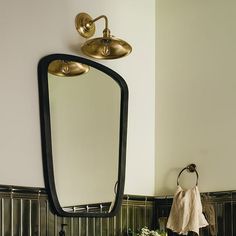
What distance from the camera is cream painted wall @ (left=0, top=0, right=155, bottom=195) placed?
7.51 ft

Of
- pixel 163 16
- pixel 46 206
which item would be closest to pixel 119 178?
pixel 46 206

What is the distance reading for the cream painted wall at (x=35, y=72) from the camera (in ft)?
7.51

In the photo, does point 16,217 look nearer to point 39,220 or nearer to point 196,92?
point 39,220

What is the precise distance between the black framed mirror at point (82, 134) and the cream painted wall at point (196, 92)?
1.34 ft

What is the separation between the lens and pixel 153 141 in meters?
3.34

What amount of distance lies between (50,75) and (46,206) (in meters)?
0.66

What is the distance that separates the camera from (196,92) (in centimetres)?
317

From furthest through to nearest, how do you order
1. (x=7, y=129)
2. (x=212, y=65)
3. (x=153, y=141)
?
(x=153, y=141) → (x=212, y=65) → (x=7, y=129)

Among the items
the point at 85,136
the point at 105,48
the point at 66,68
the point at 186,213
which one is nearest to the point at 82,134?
the point at 85,136

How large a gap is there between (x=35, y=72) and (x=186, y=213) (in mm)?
1242

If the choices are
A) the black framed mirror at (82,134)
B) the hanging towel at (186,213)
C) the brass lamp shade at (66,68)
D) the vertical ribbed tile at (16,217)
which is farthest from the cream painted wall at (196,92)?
the vertical ribbed tile at (16,217)

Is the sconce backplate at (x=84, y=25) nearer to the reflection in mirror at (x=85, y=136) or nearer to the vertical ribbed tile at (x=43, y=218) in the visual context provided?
the reflection in mirror at (x=85, y=136)

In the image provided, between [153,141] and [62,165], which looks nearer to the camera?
[62,165]

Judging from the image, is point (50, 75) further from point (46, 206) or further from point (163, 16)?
point (163, 16)
